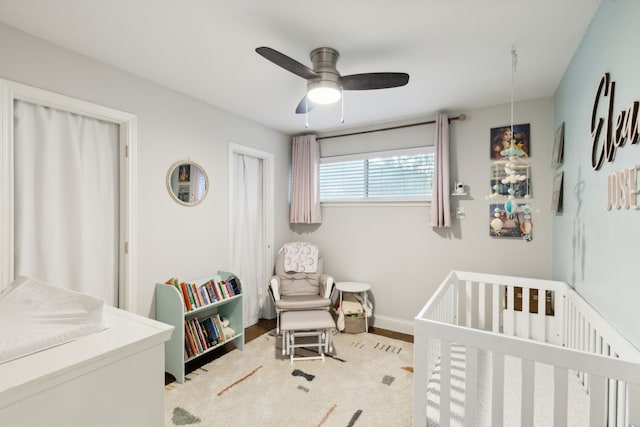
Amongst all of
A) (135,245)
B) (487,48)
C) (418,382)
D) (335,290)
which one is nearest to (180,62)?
(135,245)

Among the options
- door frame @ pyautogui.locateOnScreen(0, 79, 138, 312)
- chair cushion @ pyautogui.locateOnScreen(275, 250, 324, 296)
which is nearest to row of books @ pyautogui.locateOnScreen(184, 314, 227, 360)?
door frame @ pyautogui.locateOnScreen(0, 79, 138, 312)

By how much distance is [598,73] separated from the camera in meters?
1.58

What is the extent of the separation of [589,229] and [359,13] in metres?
1.78

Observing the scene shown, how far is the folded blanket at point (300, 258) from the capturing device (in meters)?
3.58

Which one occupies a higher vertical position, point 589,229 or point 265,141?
point 265,141

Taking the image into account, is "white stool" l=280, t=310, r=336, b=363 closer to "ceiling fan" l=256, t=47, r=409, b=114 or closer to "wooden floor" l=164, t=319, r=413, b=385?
"wooden floor" l=164, t=319, r=413, b=385

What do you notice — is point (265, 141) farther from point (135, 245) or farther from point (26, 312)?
point (26, 312)

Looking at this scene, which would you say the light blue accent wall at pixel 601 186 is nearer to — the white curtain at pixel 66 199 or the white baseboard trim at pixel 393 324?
the white baseboard trim at pixel 393 324

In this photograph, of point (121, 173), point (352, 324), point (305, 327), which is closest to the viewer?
point (121, 173)

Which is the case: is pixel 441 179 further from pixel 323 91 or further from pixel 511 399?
pixel 511 399

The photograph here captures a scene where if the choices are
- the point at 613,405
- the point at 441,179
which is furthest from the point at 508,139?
the point at 613,405

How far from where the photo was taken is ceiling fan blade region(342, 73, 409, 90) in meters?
1.83

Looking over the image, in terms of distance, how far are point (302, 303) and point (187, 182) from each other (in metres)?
1.65

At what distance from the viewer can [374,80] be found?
1898 millimetres
